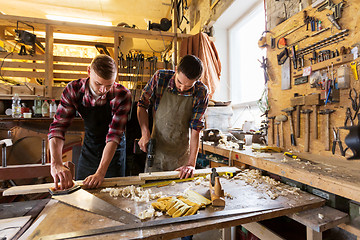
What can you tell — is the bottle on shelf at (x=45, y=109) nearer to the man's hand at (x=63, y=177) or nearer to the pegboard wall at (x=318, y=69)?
the man's hand at (x=63, y=177)

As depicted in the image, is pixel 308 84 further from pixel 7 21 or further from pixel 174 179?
pixel 7 21

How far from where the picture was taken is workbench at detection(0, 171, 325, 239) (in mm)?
808

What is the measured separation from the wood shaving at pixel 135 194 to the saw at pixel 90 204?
5.4 inches

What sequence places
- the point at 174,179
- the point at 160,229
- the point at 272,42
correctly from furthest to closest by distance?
the point at 272,42, the point at 174,179, the point at 160,229

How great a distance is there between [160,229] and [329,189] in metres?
0.96

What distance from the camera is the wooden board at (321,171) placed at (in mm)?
1009

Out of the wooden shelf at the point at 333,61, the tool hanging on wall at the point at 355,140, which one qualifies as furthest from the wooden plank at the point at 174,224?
the wooden shelf at the point at 333,61

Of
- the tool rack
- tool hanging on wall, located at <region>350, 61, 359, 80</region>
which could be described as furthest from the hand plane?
the tool rack

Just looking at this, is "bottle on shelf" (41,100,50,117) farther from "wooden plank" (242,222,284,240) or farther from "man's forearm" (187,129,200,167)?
"wooden plank" (242,222,284,240)

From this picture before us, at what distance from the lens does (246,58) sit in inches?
143

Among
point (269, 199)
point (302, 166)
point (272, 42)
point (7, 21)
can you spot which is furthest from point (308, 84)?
point (7, 21)

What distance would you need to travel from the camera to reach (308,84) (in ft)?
5.94

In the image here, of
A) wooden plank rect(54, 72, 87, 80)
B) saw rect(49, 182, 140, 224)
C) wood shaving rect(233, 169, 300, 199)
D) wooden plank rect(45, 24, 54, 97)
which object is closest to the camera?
saw rect(49, 182, 140, 224)

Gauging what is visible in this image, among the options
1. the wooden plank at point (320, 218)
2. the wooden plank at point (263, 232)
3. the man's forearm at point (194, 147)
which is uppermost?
the man's forearm at point (194, 147)
